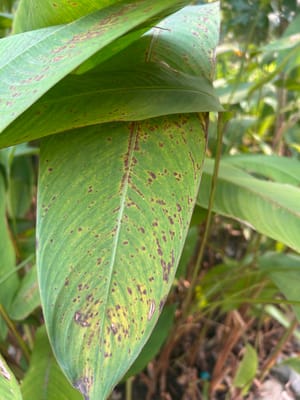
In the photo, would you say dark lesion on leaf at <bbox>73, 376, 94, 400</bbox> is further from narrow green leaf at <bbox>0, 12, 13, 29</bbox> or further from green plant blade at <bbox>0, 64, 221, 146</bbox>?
narrow green leaf at <bbox>0, 12, 13, 29</bbox>

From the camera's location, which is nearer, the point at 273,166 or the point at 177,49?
the point at 177,49

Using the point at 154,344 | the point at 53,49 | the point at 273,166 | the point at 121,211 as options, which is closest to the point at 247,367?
the point at 154,344

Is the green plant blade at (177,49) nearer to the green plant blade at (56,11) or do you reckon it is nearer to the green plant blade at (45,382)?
the green plant blade at (56,11)

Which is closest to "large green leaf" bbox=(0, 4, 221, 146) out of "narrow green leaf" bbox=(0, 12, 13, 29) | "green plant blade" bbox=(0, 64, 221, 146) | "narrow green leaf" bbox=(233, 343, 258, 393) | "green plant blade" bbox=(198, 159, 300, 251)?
"green plant blade" bbox=(0, 64, 221, 146)

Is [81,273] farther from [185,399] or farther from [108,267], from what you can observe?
[185,399]

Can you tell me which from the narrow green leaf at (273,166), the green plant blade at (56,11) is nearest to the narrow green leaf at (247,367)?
the narrow green leaf at (273,166)

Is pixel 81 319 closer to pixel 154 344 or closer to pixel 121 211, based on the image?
pixel 121 211

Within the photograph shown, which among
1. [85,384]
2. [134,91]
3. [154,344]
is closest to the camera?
[85,384]
